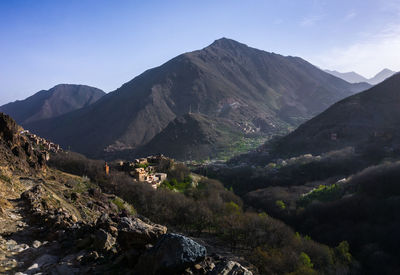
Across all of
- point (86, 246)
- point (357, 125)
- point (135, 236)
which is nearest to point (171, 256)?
point (135, 236)

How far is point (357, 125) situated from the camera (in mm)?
89625

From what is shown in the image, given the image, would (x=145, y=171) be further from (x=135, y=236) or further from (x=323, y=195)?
(x=135, y=236)

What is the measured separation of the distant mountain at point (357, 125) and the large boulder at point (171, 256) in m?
76.5

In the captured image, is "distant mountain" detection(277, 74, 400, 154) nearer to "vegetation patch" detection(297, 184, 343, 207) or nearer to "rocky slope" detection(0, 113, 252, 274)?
"vegetation patch" detection(297, 184, 343, 207)

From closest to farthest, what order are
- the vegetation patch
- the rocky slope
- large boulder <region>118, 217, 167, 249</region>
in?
1. the rocky slope
2. large boulder <region>118, 217, 167, 249</region>
3. the vegetation patch

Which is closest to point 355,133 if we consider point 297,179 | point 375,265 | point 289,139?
point 289,139

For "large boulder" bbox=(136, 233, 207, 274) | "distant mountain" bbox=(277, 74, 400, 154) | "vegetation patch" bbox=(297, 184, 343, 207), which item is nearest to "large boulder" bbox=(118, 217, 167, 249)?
"large boulder" bbox=(136, 233, 207, 274)

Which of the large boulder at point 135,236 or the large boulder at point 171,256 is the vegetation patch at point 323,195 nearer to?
the large boulder at point 135,236

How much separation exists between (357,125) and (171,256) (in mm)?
95134

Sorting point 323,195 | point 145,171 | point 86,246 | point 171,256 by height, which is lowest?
point 323,195

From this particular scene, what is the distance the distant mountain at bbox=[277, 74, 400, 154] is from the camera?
80475 mm

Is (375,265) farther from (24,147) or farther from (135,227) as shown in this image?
(24,147)

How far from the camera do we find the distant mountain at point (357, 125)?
8047 cm

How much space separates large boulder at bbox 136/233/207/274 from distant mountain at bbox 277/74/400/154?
251ft
